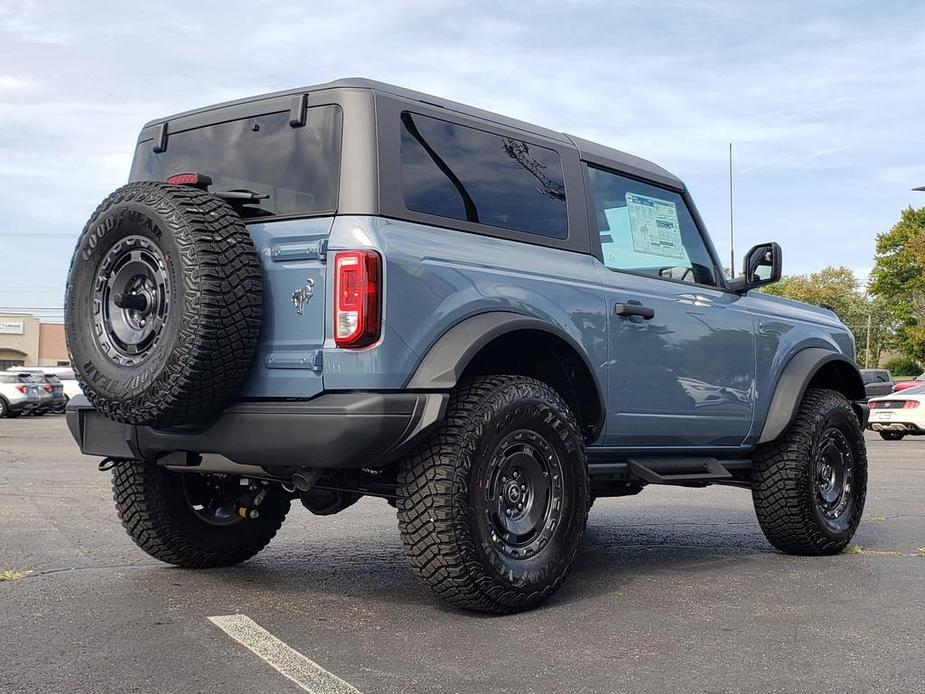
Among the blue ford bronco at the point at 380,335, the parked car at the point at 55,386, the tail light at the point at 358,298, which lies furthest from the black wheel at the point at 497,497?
the parked car at the point at 55,386

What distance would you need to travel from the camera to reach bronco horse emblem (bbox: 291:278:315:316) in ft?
14.4

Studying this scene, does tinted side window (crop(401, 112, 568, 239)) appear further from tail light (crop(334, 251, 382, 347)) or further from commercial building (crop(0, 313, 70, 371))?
commercial building (crop(0, 313, 70, 371))

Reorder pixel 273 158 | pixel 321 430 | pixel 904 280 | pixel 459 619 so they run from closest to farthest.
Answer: pixel 321 430
pixel 459 619
pixel 273 158
pixel 904 280

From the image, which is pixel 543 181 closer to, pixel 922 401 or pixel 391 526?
pixel 391 526

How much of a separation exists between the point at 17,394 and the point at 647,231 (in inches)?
1117

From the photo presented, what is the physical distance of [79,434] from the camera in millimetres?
5020

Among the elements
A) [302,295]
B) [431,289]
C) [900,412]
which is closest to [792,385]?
[431,289]

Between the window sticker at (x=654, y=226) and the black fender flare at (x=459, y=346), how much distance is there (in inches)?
58.1

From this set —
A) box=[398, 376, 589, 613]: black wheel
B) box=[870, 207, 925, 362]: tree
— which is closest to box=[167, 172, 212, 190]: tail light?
box=[398, 376, 589, 613]: black wheel

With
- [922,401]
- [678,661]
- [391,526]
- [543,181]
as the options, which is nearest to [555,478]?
[678,661]

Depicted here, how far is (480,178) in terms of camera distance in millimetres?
5035

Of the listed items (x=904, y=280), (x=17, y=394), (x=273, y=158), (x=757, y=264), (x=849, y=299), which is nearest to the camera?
(x=273, y=158)

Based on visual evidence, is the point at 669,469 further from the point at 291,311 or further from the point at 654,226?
the point at 291,311

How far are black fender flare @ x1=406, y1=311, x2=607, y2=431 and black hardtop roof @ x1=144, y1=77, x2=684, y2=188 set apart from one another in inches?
40.7
